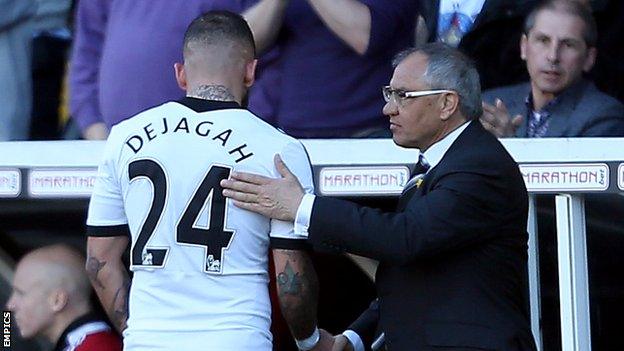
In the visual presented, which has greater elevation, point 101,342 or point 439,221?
point 439,221

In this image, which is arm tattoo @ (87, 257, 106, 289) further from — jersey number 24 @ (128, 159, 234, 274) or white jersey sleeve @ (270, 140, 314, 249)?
white jersey sleeve @ (270, 140, 314, 249)

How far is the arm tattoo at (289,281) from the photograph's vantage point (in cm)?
334

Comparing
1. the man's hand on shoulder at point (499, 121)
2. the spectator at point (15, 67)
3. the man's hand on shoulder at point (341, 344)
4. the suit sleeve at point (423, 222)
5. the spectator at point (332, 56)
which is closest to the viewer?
the suit sleeve at point (423, 222)

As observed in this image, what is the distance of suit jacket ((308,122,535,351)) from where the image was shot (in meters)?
3.23

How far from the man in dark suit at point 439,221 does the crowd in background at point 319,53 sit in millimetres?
1009

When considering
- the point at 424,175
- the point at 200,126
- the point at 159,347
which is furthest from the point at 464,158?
the point at 159,347

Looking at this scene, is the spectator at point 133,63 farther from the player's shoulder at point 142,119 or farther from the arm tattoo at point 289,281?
the arm tattoo at point 289,281

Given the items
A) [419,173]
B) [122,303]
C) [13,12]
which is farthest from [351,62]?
[122,303]

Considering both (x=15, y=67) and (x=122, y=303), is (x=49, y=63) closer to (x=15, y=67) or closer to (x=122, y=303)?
(x=15, y=67)

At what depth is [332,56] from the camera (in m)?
4.58

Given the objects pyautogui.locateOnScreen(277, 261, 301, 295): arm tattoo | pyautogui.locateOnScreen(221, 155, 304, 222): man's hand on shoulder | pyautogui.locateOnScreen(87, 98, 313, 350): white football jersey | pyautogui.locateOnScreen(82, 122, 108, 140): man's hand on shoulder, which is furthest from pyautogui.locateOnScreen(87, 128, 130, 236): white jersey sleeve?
pyautogui.locateOnScreen(82, 122, 108, 140): man's hand on shoulder

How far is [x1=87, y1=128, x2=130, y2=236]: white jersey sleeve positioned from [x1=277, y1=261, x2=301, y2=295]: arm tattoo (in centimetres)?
39

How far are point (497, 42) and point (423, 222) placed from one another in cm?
158

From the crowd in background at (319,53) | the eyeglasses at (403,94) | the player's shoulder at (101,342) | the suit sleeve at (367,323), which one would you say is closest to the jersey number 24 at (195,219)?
the eyeglasses at (403,94)
